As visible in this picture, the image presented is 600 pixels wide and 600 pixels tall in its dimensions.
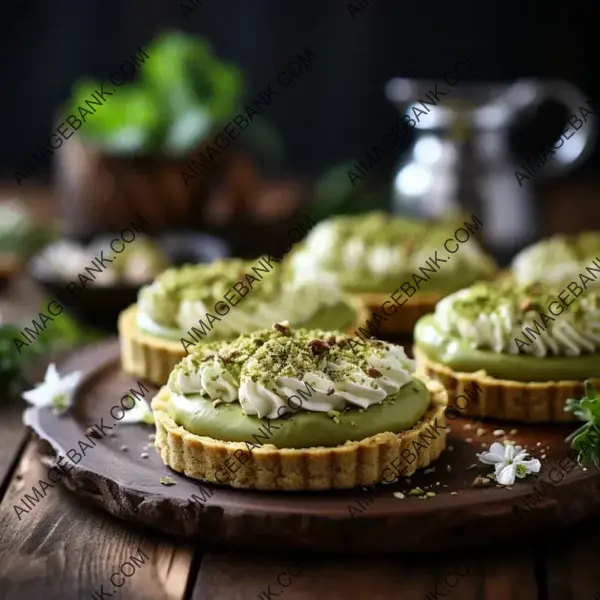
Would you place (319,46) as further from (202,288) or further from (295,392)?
(295,392)

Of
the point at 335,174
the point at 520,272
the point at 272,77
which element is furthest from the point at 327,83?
the point at 520,272

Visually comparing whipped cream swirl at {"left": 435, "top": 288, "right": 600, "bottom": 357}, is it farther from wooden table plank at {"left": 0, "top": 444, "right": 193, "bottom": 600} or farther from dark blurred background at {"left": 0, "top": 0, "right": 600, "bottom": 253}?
dark blurred background at {"left": 0, "top": 0, "right": 600, "bottom": 253}

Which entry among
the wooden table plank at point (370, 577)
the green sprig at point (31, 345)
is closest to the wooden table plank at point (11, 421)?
the green sprig at point (31, 345)

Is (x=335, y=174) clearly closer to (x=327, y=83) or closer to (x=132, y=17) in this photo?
(x=327, y=83)

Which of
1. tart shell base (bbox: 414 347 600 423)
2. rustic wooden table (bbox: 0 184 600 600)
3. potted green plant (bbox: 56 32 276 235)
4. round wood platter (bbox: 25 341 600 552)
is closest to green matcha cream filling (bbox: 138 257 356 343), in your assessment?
tart shell base (bbox: 414 347 600 423)

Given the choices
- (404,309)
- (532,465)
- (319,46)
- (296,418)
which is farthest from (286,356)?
(319,46)

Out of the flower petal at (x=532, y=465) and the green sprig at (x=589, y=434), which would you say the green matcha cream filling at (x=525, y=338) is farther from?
the flower petal at (x=532, y=465)
